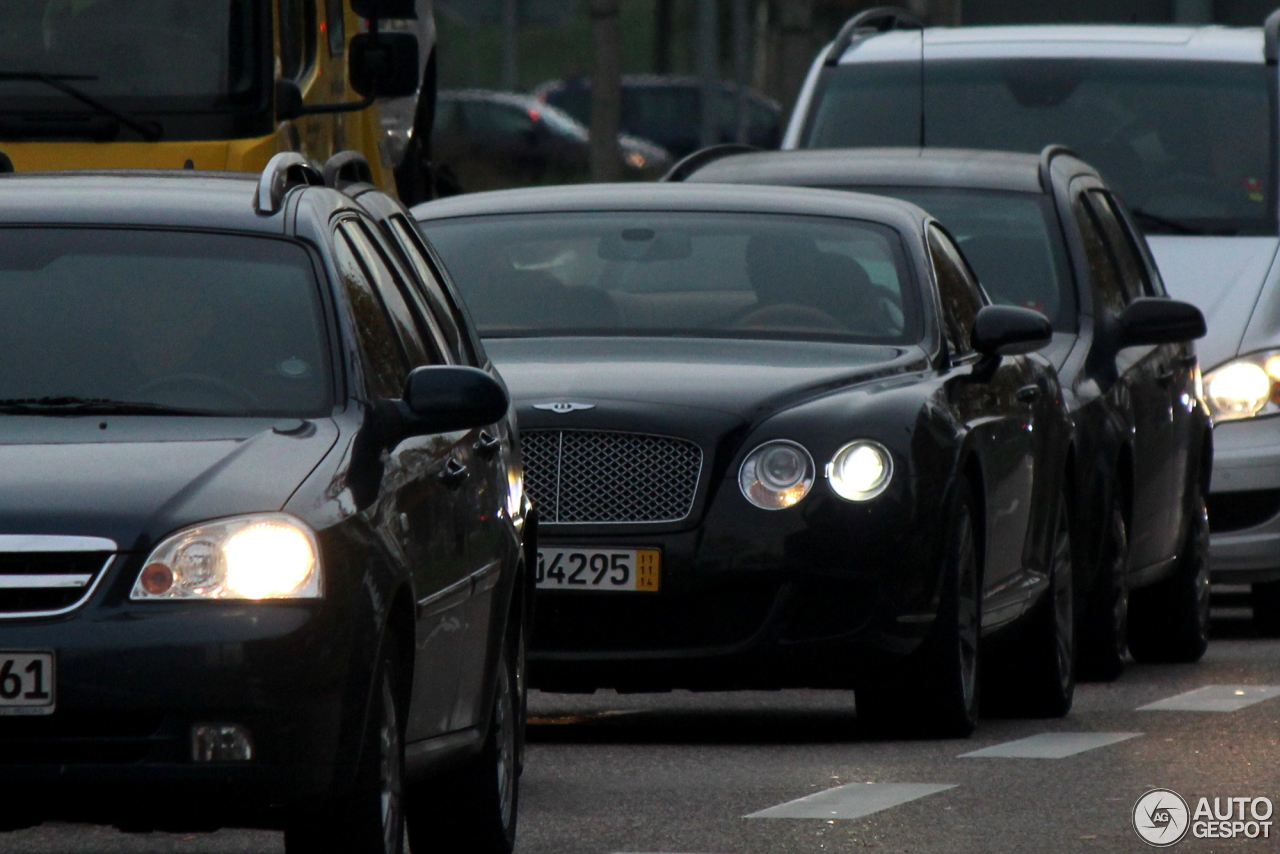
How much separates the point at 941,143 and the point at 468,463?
368 inches

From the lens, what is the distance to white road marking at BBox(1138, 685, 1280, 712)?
36.5ft

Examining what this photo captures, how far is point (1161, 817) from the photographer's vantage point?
8258 millimetres

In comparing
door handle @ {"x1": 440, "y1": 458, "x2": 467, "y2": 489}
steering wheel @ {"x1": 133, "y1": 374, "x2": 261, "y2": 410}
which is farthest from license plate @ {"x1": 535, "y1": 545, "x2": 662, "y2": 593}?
steering wheel @ {"x1": 133, "y1": 374, "x2": 261, "y2": 410}

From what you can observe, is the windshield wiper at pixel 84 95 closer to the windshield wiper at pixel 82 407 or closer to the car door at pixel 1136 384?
the car door at pixel 1136 384

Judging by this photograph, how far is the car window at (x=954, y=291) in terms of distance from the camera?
1098cm

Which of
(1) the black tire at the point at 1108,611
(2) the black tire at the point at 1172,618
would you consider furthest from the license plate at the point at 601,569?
(2) the black tire at the point at 1172,618

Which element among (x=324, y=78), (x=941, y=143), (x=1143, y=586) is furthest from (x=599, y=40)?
(x=1143, y=586)

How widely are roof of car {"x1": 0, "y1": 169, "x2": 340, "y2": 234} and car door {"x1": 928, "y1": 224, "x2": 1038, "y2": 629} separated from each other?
3.35 m

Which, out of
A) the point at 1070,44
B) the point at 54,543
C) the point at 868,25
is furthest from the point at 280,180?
the point at 868,25

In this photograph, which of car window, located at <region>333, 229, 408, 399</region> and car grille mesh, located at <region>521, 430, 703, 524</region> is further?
car grille mesh, located at <region>521, 430, 703, 524</region>

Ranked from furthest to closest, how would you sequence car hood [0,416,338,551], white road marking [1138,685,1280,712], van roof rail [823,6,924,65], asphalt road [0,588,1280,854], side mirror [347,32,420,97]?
1. van roof rail [823,6,924,65]
2. side mirror [347,32,420,97]
3. white road marking [1138,685,1280,712]
4. asphalt road [0,588,1280,854]
5. car hood [0,416,338,551]

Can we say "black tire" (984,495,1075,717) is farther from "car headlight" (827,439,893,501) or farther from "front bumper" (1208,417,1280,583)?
"front bumper" (1208,417,1280,583)

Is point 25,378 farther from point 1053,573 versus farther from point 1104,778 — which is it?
point 1053,573

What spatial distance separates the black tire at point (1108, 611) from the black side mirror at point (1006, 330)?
5.25 feet
